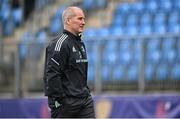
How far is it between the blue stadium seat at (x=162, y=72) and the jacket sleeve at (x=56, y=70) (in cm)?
559

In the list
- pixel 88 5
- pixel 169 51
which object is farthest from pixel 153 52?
pixel 88 5

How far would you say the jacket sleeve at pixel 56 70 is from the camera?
249 inches

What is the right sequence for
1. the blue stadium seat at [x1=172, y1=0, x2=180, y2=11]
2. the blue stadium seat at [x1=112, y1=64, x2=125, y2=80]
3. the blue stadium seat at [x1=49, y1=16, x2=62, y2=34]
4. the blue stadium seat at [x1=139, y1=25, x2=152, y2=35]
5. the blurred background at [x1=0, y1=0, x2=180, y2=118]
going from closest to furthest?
the blurred background at [x1=0, y1=0, x2=180, y2=118] → the blue stadium seat at [x1=112, y1=64, x2=125, y2=80] → the blue stadium seat at [x1=139, y1=25, x2=152, y2=35] → the blue stadium seat at [x1=172, y1=0, x2=180, y2=11] → the blue stadium seat at [x1=49, y1=16, x2=62, y2=34]

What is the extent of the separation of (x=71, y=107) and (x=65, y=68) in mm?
420

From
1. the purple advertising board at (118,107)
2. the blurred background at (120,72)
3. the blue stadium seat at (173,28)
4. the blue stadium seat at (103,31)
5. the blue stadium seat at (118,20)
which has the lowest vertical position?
the purple advertising board at (118,107)

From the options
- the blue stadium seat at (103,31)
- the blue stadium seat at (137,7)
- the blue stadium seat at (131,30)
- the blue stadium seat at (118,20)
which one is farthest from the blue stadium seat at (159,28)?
the blue stadium seat at (103,31)


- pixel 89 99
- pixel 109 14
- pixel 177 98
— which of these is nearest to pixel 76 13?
pixel 89 99

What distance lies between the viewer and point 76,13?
647 centimetres

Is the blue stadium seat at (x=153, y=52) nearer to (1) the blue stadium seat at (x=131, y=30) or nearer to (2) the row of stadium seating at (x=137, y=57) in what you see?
(2) the row of stadium seating at (x=137, y=57)

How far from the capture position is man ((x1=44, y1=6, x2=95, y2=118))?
6418 millimetres

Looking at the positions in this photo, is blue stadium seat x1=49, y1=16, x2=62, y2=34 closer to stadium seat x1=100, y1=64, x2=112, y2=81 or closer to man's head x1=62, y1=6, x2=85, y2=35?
stadium seat x1=100, y1=64, x2=112, y2=81

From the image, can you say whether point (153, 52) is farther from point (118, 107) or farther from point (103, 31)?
point (103, 31)

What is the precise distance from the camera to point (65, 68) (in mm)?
6469

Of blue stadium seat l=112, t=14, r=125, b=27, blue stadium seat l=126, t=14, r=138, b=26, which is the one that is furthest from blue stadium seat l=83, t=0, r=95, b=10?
blue stadium seat l=126, t=14, r=138, b=26
